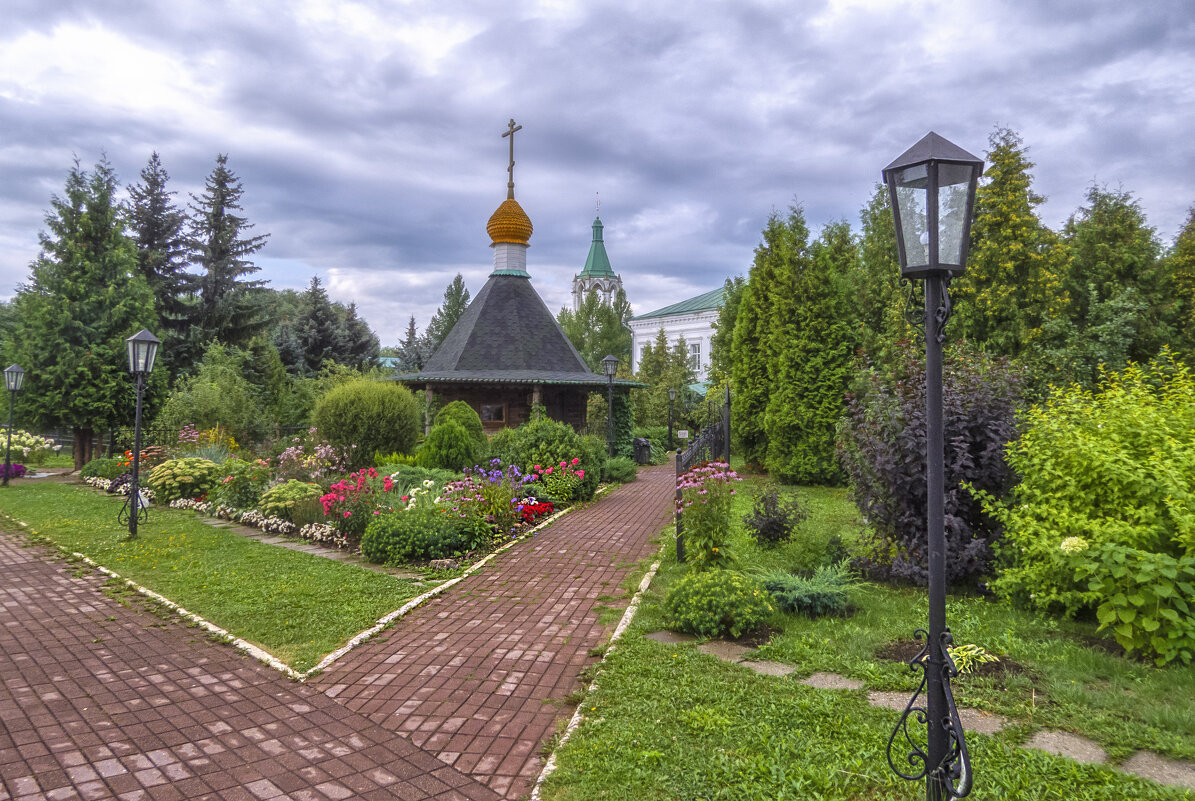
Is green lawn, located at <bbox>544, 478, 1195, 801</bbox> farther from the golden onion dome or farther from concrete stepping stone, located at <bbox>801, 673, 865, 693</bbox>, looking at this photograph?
the golden onion dome

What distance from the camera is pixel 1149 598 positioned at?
4117 mm

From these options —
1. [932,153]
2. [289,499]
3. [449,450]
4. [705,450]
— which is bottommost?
[289,499]

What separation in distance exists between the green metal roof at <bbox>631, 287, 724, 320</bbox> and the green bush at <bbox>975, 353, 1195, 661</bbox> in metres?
45.0

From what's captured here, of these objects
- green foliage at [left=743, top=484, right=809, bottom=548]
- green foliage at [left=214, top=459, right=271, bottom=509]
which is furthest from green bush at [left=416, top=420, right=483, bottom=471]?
green foliage at [left=743, top=484, right=809, bottom=548]

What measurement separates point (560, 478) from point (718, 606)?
6897mm

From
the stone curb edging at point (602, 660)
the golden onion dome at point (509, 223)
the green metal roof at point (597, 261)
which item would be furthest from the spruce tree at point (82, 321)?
the green metal roof at point (597, 261)

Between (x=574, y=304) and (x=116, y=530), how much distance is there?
169ft

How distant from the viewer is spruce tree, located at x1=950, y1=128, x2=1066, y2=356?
14133 millimetres

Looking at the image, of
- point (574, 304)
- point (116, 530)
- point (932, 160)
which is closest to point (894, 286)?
point (932, 160)

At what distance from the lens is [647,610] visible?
5.89 m

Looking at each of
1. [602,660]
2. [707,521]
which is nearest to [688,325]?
[707,521]

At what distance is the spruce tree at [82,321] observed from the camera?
1864 cm

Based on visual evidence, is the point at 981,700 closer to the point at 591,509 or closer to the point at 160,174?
the point at 591,509

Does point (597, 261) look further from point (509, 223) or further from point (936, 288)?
point (936, 288)
